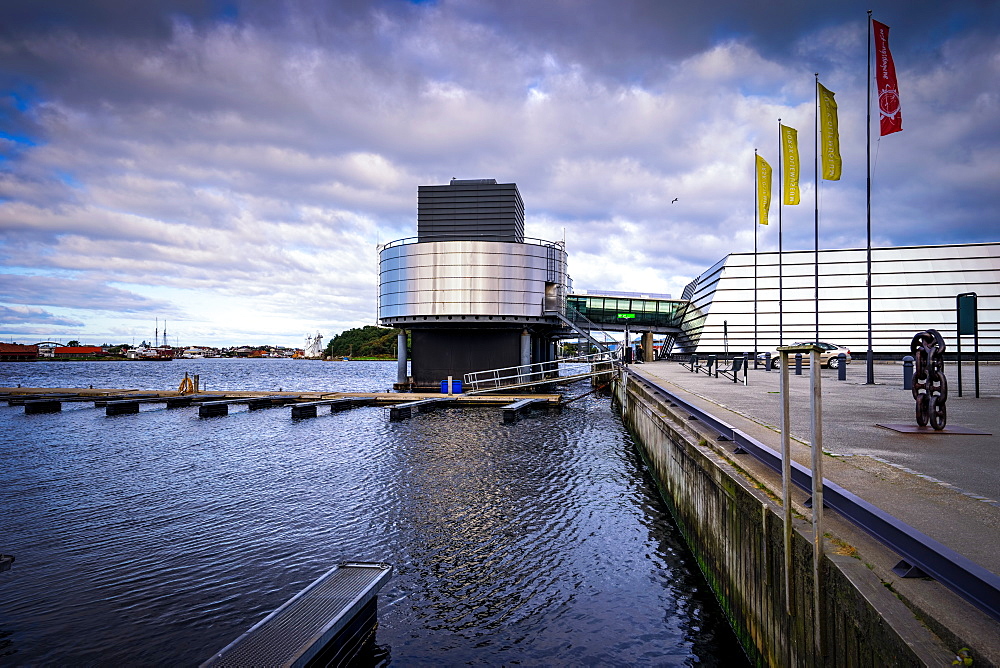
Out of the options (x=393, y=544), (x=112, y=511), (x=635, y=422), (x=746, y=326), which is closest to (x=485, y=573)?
(x=393, y=544)

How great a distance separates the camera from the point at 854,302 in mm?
59531

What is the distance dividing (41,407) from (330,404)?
15.5 meters

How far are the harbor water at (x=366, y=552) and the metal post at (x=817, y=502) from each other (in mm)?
2596

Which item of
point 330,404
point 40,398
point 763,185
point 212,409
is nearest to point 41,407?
point 40,398

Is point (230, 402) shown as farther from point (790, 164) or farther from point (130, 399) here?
point (790, 164)

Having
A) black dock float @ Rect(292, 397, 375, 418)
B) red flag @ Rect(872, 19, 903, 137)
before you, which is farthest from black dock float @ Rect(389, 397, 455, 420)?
red flag @ Rect(872, 19, 903, 137)

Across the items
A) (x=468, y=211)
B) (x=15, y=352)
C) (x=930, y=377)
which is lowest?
(x=15, y=352)

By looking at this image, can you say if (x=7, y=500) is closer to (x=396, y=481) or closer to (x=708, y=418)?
(x=396, y=481)

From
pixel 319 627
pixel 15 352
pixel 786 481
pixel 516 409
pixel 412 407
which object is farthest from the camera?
pixel 15 352

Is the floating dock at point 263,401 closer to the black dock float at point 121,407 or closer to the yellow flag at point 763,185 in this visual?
the black dock float at point 121,407

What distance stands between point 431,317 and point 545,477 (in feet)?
87.0

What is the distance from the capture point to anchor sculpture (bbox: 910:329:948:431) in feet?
32.2

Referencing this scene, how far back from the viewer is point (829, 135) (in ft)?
80.2

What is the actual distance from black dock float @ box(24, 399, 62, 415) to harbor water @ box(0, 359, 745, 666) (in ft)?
46.6
